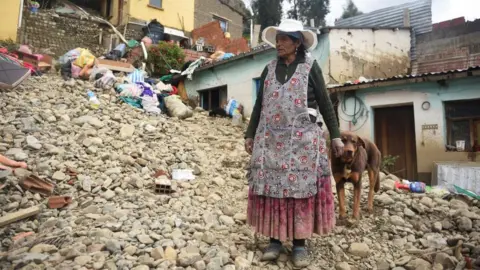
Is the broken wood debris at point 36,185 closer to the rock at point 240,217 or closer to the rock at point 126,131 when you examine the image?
the rock at point 240,217

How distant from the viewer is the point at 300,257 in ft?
7.70

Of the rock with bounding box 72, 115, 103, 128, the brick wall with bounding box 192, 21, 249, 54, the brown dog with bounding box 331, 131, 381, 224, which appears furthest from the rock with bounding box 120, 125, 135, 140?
the brick wall with bounding box 192, 21, 249, 54

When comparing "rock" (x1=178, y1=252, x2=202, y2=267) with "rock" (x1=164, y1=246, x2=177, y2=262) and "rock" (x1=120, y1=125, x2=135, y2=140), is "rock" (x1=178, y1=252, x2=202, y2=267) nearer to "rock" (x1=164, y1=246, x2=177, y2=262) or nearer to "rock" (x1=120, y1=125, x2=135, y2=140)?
"rock" (x1=164, y1=246, x2=177, y2=262)

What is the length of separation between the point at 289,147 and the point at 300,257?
832mm

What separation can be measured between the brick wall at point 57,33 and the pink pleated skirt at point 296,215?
526 inches

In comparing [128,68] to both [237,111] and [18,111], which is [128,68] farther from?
[18,111]

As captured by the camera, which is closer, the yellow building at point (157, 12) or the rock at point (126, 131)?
the rock at point (126, 131)

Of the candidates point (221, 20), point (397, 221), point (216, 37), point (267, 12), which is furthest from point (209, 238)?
point (267, 12)

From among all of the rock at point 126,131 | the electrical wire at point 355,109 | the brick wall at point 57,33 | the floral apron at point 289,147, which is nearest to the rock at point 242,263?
the floral apron at point 289,147

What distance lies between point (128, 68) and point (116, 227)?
892cm

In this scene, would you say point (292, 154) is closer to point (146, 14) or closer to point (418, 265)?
point (418, 265)

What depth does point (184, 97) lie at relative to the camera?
12.5 m

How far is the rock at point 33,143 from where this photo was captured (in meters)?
4.58

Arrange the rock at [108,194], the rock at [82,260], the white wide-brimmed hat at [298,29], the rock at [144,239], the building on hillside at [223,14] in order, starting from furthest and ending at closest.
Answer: the building on hillside at [223,14] < the rock at [108,194] < the rock at [144,239] < the white wide-brimmed hat at [298,29] < the rock at [82,260]
